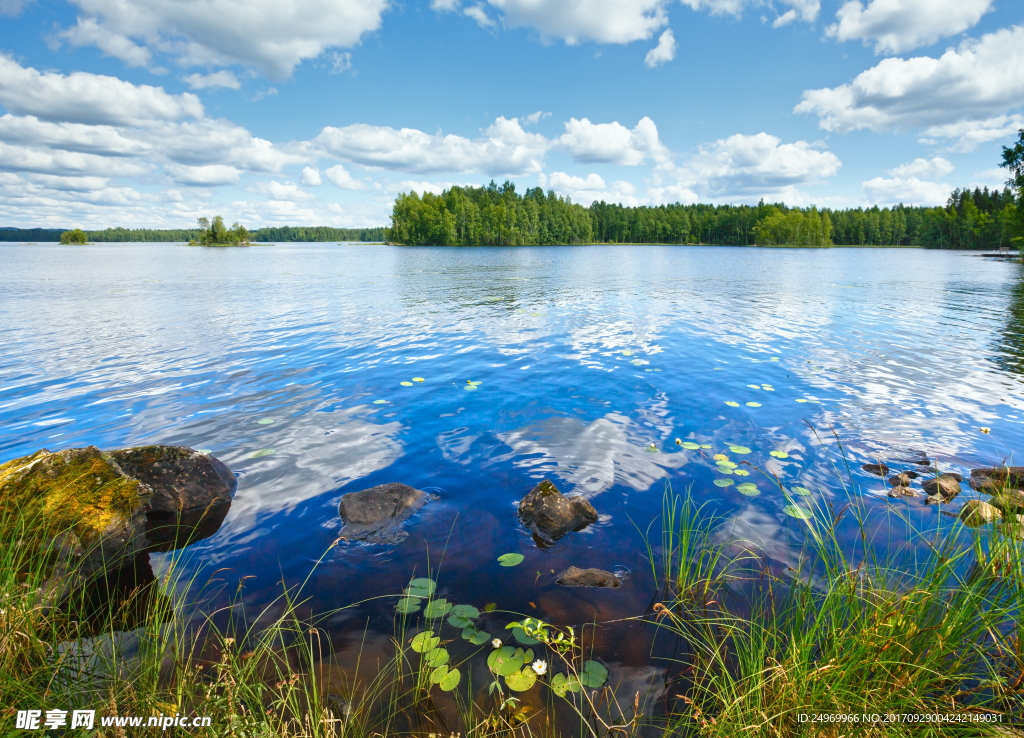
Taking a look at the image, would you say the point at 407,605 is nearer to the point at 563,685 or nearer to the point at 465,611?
the point at 465,611

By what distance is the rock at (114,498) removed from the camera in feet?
16.8

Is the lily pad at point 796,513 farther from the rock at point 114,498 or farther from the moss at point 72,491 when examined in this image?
the moss at point 72,491

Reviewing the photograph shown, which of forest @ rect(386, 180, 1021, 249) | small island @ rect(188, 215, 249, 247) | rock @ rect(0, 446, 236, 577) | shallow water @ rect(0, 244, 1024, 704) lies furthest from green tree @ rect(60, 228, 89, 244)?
rock @ rect(0, 446, 236, 577)

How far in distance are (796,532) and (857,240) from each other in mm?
226804

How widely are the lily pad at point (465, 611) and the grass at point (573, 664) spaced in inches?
7.8

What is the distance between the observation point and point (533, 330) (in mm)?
20656

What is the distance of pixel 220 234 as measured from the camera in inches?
6398

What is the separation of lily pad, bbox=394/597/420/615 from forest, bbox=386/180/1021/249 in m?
147

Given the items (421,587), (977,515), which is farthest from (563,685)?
(977,515)

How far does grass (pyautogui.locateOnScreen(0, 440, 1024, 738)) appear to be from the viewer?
2.99 metres

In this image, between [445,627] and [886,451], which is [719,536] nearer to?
[445,627]

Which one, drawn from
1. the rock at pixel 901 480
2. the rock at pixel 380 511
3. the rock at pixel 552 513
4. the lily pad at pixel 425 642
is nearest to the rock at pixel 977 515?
the rock at pixel 901 480

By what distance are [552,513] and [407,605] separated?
231 cm

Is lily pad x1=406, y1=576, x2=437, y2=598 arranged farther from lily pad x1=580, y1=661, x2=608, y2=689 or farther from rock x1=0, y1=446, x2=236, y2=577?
rock x1=0, y1=446, x2=236, y2=577
